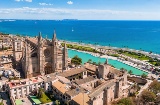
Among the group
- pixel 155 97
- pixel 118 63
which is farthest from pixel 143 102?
pixel 118 63

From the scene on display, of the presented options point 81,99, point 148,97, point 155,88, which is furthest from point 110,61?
point 81,99

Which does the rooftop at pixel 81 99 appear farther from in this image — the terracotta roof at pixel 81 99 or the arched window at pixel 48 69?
the arched window at pixel 48 69

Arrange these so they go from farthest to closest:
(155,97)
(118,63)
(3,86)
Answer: (118,63) → (3,86) → (155,97)

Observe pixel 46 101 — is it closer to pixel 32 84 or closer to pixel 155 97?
pixel 32 84

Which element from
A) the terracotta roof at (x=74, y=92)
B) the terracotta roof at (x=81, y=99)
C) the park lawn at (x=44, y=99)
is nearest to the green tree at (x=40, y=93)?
the park lawn at (x=44, y=99)

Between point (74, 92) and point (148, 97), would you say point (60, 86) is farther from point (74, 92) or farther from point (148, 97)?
point (148, 97)

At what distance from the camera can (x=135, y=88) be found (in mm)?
51969

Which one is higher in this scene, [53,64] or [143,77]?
[53,64]

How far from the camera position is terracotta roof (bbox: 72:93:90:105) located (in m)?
38.2

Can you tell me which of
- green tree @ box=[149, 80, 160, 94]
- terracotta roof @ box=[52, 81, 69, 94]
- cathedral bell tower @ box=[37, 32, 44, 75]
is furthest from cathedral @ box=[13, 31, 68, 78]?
green tree @ box=[149, 80, 160, 94]

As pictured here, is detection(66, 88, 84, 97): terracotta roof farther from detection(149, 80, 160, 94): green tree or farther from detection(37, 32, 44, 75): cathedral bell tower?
detection(149, 80, 160, 94): green tree

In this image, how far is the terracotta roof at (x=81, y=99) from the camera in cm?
3818

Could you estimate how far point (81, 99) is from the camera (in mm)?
39125

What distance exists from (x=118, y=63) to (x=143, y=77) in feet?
85.0
